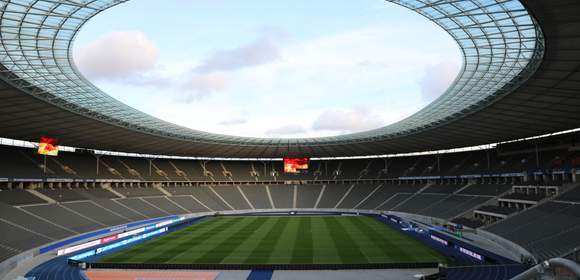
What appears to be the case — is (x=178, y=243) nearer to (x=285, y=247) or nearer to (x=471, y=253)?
(x=285, y=247)

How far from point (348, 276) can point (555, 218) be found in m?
21.2

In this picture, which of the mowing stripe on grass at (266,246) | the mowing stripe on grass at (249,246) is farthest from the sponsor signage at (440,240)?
the mowing stripe on grass at (249,246)

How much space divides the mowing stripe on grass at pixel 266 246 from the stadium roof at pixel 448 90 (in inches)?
706

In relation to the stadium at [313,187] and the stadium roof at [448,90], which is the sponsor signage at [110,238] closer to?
the stadium at [313,187]

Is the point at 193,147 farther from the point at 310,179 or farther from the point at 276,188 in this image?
the point at 310,179

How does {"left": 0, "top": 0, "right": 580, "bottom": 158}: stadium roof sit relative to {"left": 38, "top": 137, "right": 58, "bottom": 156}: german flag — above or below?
above

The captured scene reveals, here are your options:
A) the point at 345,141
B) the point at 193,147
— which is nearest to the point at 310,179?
the point at 345,141

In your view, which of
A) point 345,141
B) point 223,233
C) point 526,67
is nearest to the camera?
point 526,67

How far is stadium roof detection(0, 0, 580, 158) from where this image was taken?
73.2 feet

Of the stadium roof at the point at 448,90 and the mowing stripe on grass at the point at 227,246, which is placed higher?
the stadium roof at the point at 448,90

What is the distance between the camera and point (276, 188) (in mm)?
86375

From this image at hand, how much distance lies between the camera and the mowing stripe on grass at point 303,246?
107 feet

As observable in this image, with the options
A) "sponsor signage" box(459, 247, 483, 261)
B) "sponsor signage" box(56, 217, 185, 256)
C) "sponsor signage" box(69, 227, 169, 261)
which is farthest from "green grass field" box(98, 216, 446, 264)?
"sponsor signage" box(56, 217, 185, 256)

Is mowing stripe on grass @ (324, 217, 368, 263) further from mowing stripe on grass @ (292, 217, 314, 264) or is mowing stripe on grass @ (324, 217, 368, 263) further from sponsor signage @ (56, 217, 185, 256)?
sponsor signage @ (56, 217, 185, 256)
